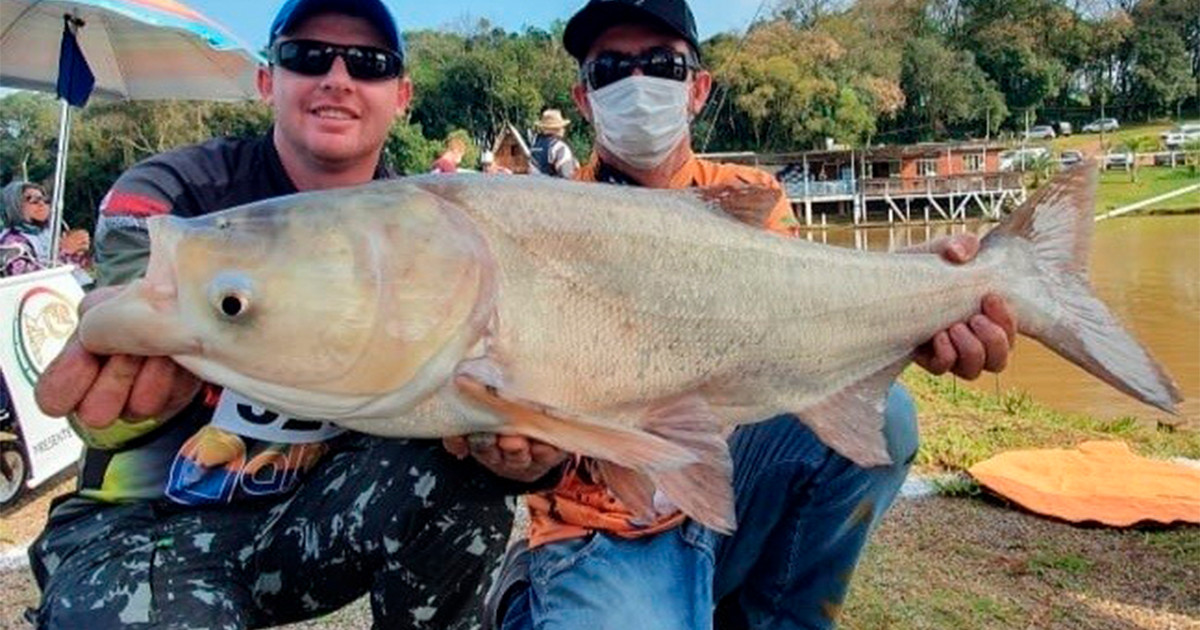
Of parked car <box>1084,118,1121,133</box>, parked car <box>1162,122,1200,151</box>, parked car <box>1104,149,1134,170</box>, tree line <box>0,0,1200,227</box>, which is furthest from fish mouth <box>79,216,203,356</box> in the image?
parked car <box>1084,118,1121,133</box>

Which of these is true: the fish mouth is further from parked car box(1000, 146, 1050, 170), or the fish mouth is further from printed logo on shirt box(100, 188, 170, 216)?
parked car box(1000, 146, 1050, 170)

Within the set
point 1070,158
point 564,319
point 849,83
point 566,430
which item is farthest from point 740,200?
point 849,83

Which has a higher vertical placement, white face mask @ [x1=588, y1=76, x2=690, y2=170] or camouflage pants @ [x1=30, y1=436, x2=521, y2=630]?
white face mask @ [x1=588, y1=76, x2=690, y2=170]

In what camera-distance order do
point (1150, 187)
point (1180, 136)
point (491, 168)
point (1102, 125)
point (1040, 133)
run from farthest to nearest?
point (1102, 125) → point (1040, 133) → point (1180, 136) → point (1150, 187) → point (491, 168)

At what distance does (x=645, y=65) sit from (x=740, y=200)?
0.99 m

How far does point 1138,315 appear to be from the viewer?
16.9 m

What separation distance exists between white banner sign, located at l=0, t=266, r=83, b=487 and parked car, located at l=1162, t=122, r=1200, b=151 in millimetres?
64041

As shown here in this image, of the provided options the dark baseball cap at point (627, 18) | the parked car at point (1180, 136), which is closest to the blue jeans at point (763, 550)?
the dark baseball cap at point (627, 18)

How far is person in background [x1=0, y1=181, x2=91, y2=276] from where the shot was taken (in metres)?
7.54

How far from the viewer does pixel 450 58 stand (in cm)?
7188

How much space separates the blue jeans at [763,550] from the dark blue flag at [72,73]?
18.4 ft

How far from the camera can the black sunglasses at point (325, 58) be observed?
2631 millimetres

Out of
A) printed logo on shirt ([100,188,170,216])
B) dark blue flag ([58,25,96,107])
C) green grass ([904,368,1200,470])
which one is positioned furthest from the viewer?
dark blue flag ([58,25,96,107])

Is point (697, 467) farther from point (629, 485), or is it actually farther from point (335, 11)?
point (335, 11)
